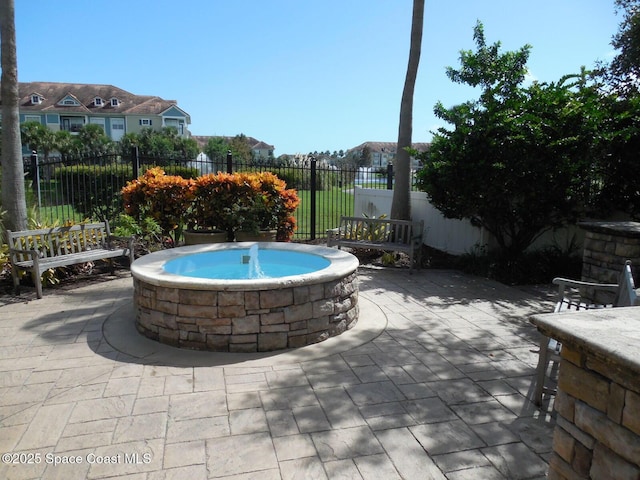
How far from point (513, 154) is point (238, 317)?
4.88 meters

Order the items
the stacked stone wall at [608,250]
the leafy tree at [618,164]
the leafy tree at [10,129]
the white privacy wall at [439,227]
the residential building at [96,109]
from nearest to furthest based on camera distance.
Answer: the stacked stone wall at [608,250] → the leafy tree at [10,129] → the leafy tree at [618,164] → the white privacy wall at [439,227] → the residential building at [96,109]

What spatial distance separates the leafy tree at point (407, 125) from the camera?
25.6 ft

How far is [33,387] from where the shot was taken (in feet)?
10.3

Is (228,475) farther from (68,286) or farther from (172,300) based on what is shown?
(68,286)

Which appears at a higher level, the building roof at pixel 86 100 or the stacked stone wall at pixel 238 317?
the building roof at pixel 86 100

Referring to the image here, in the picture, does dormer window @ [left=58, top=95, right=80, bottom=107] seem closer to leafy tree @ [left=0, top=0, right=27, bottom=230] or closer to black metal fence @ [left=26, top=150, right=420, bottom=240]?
black metal fence @ [left=26, top=150, right=420, bottom=240]

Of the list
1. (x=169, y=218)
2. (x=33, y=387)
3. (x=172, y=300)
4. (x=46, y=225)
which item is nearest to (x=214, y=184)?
(x=169, y=218)

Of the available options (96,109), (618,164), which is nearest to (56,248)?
(618,164)

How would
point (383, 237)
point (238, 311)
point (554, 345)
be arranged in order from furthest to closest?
point (383, 237), point (238, 311), point (554, 345)

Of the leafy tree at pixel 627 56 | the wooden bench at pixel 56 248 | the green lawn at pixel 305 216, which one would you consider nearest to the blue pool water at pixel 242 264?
the wooden bench at pixel 56 248

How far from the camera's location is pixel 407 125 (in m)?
8.08

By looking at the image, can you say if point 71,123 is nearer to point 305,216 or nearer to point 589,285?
point 305,216

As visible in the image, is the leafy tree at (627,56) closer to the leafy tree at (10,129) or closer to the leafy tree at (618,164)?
the leafy tree at (618,164)

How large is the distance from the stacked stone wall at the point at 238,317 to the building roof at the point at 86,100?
5697 cm
